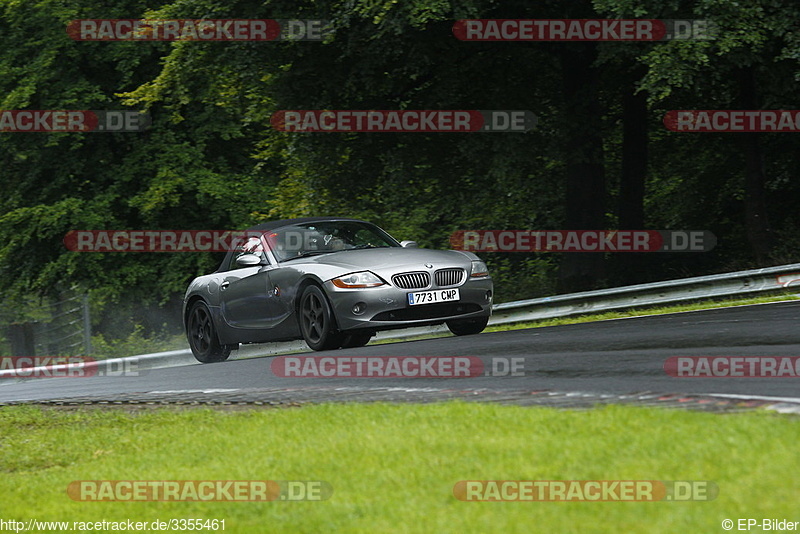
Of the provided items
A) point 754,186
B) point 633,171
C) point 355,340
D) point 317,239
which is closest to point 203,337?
point 317,239

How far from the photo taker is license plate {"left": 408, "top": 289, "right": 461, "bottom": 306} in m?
13.2

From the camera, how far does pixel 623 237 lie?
2356 cm

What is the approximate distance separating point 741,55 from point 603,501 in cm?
1440

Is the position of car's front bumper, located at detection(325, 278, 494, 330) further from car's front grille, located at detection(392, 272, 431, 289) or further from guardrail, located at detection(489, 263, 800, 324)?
guardrail, located at detection(489, 263, 800, 324)

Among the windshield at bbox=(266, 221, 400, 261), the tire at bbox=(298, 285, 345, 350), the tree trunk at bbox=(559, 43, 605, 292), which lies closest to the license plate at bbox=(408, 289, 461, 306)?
the tire at bbox=(298, 285, 345, 350)

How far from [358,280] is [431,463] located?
22.7 ft

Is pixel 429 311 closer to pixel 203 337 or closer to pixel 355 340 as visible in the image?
pixel 355 340

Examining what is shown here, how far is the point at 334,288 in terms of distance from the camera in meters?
13.1

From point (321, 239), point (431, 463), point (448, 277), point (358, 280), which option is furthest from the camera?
point (321, 239)

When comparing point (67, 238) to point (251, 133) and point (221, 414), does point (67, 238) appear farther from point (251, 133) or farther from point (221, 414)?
point (221, 414)

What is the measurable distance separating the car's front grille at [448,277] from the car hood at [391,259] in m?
0.07

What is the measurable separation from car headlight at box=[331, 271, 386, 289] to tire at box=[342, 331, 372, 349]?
761 millimetres

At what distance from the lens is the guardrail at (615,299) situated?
54.1 feet

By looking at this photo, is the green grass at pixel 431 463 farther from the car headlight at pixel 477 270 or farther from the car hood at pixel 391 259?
the car headlight at pixel 477 270
